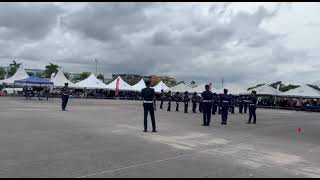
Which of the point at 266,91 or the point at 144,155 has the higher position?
the point at 266,91

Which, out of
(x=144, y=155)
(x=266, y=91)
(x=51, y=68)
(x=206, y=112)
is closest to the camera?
(x=144, y=155)

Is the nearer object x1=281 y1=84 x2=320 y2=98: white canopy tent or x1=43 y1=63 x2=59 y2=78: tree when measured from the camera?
x1=281 y1=84 x2=320 y2=98: white canopy tent

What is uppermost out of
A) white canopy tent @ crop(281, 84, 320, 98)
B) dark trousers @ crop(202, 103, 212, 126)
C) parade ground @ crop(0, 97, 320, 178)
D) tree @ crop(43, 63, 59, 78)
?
tree @ crop(43, 63, 59, 78)

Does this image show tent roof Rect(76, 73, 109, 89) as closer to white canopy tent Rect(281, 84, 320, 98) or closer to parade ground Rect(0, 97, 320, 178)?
white canopy tent Rect(281, 84, 320, 98)

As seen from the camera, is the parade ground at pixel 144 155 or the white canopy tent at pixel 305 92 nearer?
the parade ground at pixel 144 155

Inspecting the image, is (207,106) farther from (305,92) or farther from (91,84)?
(91,84)

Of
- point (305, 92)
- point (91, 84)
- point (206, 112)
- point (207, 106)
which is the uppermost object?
point (91, 84)

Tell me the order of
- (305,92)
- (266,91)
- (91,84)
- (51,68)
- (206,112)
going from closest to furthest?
(206,112), (305,92), (266,91), (91,84), (51,68)

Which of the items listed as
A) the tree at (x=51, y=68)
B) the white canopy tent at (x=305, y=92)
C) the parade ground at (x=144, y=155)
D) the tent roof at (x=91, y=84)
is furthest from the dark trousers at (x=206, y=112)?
the tree at (x=51, y=68)

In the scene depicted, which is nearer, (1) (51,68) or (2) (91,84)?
(2) (91,84)

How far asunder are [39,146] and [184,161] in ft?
12.6

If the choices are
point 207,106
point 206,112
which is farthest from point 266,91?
point 207,106

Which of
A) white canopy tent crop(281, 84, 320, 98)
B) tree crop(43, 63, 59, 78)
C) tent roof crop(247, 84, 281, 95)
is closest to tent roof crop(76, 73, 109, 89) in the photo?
tent roof crop(247, 84, 281, 95)

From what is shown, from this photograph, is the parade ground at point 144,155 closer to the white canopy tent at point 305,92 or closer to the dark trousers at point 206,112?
the dark trousers at point 206,112
